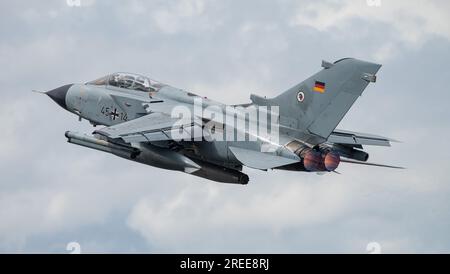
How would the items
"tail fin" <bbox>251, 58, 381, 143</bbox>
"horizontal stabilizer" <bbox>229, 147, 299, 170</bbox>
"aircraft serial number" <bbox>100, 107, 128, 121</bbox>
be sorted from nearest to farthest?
1. "horizontal stabilizer" <bbox>229, 147, 299, 170</bbox>
2. "tail fin" <bbox>251, 58, 381, 143</bbox>
3. "aircraft serial number" <bbox>100, 107, 128, 121</bbox>

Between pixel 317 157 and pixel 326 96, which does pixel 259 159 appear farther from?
pixel 326 96

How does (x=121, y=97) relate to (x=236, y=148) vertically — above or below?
above

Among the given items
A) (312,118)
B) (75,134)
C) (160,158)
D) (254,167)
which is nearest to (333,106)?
(312,118)

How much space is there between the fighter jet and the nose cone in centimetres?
34

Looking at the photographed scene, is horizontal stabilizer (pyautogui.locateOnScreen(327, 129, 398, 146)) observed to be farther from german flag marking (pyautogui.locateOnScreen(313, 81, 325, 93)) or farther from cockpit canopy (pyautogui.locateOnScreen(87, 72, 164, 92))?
cockpit canopy (pyautogui.locateOnScreen(87, 72, 164, 92))

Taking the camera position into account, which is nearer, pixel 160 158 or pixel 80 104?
pixel 160 158

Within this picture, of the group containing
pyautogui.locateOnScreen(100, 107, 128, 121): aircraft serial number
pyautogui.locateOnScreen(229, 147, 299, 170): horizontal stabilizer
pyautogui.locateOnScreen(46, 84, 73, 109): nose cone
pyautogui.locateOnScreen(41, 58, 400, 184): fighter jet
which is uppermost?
pyautogui.locateOnScreen(46, 84, 73, 109): nose cone

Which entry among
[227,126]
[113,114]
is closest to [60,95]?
[113,114]

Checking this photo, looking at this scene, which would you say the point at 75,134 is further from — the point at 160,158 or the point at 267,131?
the point at 267,131

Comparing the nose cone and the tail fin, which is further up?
the nose cone

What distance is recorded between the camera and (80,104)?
39.1m

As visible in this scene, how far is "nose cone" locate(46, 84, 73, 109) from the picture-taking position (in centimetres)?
3969

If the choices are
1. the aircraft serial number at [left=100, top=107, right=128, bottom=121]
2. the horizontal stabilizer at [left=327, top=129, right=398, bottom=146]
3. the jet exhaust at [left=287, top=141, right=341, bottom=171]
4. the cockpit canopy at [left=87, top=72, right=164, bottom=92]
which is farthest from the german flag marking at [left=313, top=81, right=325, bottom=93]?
the aircraft serial number at [left=100, top=107, right=128, bottom=121]

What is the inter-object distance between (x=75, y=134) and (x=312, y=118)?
7.05 meters
